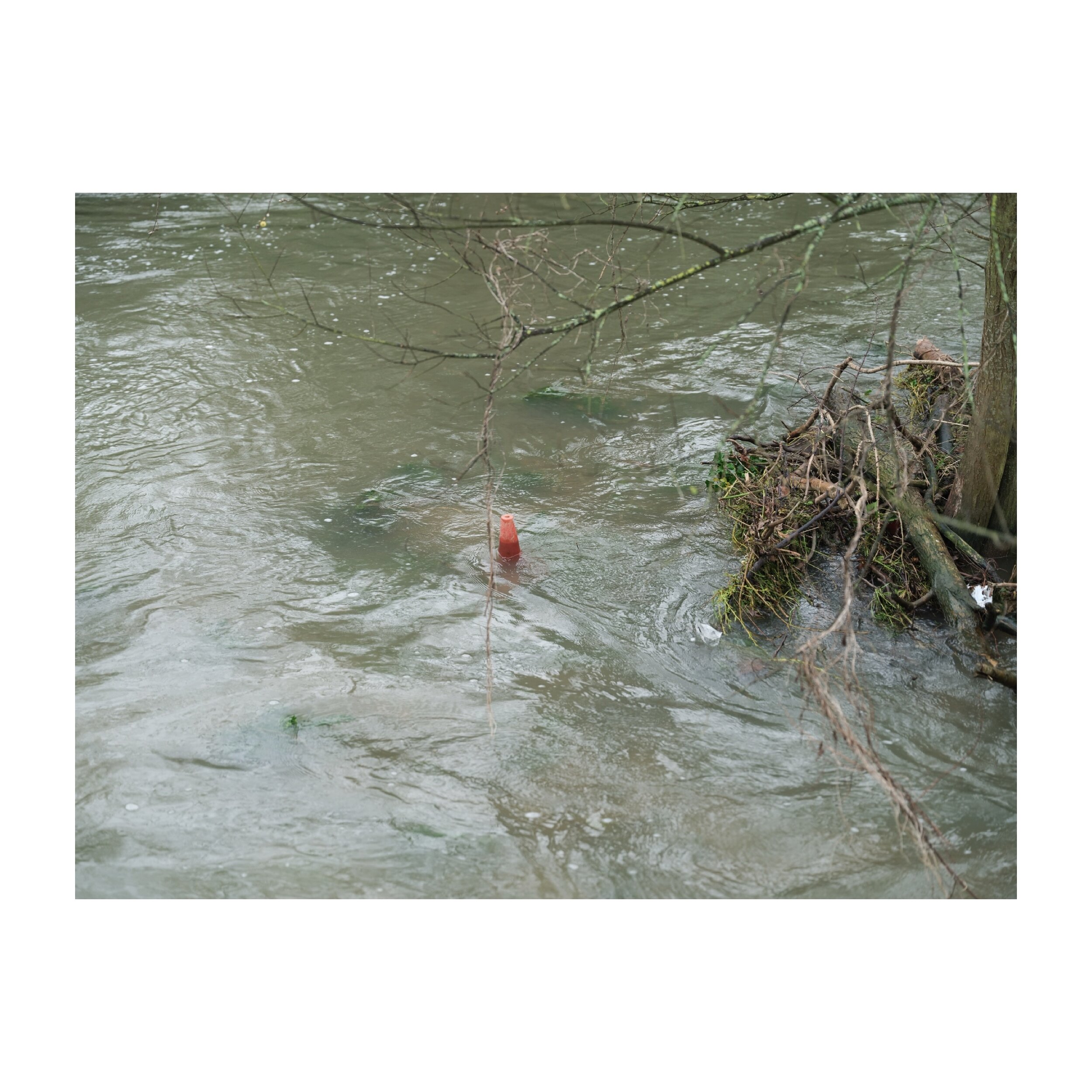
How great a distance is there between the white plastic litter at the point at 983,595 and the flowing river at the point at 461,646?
11.0 inches

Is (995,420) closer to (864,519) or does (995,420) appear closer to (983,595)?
(983,595)

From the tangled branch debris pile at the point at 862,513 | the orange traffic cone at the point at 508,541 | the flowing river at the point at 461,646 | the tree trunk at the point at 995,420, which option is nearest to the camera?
the flowing river at the point at 461,646

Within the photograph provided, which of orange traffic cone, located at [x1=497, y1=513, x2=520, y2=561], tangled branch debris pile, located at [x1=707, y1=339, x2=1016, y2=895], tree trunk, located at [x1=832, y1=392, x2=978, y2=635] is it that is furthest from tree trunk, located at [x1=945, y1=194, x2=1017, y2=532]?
orange traffic cone, located at [x1=497, y1=513, x2=520, y2=561]

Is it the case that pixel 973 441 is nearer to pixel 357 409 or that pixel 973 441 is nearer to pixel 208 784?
pixel 208 784

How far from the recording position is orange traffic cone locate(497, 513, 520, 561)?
20.9 feet

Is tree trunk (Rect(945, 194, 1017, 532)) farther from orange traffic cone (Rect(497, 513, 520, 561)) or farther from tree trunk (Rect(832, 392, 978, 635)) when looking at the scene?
orange traffic cone (Rect(497, 513, 520, 561))

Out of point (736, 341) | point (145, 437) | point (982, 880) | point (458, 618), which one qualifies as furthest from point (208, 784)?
point (736, 341)

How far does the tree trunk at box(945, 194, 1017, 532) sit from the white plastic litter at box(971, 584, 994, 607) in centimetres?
37

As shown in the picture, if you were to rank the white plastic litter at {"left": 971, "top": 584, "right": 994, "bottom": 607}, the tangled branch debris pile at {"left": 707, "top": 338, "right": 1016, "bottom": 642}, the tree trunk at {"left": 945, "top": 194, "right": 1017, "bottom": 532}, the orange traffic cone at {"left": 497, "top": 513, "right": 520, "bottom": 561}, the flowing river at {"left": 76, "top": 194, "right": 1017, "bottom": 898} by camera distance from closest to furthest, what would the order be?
the flowing river at {"left": 76, "top": 194, "right": 1017, "bottom": 898} < the tree trunk at {"left": 945, "top": 194, "right": 1017, "bottom": 532} < the white plastic litter at {"left": 971, "top": 584, "right": 994, "bottom": 607} < the tangled branch debris pile at {"left": 707, "top": 338, "right": 1016, "bottom": 642} < the orange traffic cone at {"left": 497, "top": 513, "right": 520, "bottom": 561}

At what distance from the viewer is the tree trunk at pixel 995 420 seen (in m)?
5.12

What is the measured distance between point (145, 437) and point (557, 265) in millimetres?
5217

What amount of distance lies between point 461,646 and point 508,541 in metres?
0.98

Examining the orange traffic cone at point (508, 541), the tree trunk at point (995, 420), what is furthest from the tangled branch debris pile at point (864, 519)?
the orange traffic cone at point (508, 541)

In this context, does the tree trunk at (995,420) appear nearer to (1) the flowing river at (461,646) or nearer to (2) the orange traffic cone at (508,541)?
(1) the flowing river at (461,646)
